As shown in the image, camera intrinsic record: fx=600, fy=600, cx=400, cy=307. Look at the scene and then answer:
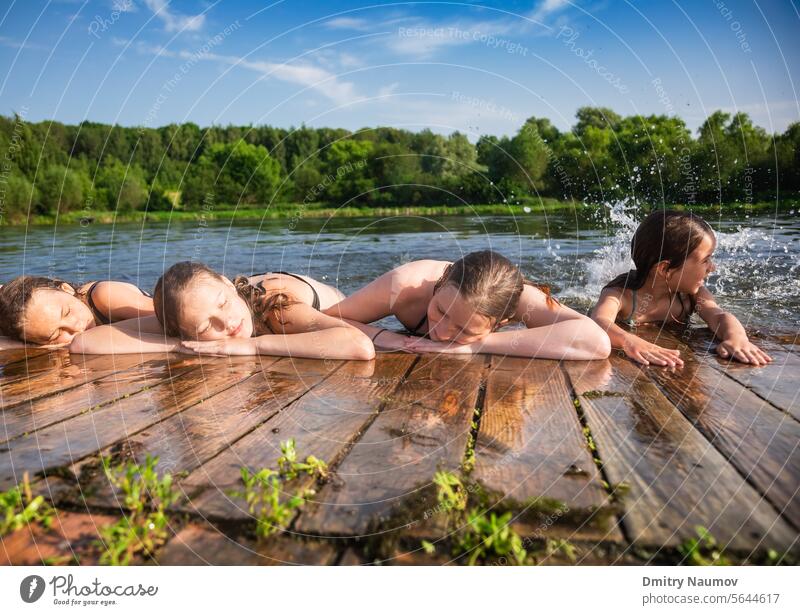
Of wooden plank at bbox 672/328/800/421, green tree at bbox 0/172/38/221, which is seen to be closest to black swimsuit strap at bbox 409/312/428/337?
wooden plank at bbox 672/328/800/421

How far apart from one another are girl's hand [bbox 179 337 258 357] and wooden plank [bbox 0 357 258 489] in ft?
1.23

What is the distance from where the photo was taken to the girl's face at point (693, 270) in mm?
4629

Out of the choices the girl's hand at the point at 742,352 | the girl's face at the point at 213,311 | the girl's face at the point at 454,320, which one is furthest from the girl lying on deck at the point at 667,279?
the girl's face at the point at 213,311

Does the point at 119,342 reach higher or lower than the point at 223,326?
lower

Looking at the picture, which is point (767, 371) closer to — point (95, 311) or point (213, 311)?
point (213, 311)

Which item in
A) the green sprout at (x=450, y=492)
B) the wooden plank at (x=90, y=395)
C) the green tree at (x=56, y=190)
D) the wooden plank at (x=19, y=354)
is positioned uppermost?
the green tree at (x=56, y=190)

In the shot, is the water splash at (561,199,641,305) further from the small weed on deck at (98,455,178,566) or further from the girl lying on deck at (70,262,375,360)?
the small weed on deck at (98,455,178,566)

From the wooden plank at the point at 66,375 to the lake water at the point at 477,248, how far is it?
15.3 ft

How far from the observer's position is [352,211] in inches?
915

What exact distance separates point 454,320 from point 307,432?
4.87 feet

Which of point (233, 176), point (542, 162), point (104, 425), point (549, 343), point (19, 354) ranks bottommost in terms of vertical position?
point (19, 354)

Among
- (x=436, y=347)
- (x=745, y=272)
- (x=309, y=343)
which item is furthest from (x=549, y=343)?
(x=745, y=272)

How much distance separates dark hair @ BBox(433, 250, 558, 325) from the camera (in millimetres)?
3451

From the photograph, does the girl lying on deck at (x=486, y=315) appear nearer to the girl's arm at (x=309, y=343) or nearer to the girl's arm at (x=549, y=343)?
the girl's arm at (x=549, y=343)
